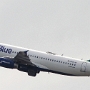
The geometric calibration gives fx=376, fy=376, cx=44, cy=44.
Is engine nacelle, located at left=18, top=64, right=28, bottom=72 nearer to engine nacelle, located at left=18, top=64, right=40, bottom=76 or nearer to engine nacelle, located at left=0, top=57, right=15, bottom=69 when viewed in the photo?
engine nacelle, located at left=18, top=64, right=40, bottom=76

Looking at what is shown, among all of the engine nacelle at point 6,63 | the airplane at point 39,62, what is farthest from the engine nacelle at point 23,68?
the engine nacelle at point 6,63

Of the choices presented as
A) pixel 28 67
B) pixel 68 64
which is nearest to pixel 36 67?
pixel 28 67

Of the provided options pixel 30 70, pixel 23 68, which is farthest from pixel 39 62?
pixel 23 68

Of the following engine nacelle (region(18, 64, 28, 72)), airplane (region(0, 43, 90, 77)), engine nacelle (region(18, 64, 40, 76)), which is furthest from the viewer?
engine nacelle (region(18, 64, 40, 76))

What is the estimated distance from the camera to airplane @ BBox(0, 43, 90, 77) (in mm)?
77250

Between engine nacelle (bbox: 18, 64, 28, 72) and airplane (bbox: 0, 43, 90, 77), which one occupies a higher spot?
airplane (bbox: 0, 43, 90, 77)

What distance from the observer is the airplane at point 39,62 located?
7725 centimetres

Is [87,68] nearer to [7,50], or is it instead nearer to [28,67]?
[28,67]

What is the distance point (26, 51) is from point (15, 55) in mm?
3657

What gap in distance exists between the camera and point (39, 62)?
78.9m

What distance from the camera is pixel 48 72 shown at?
79.3 meters

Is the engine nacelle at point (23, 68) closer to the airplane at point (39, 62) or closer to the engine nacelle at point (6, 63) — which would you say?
the airplane at point (39, 62)

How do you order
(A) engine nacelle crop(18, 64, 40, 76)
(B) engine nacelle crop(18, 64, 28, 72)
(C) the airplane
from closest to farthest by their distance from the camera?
(C) the airplane < (B) engine nacelle crop(18, 64, 28, 72) < (A) engine nacelle crop(18, 64, 40, 76)

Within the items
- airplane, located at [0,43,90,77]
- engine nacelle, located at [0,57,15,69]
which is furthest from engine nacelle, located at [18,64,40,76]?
engine nacelle, located at [0,57,15,69]
